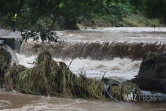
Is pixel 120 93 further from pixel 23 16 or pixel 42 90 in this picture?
pixel 23 16

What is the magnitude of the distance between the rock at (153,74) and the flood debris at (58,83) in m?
0.59

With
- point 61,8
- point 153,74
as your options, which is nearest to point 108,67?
point 153,74

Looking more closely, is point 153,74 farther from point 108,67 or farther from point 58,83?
point 108,67

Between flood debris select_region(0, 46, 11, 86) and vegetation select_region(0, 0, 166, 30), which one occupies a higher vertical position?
vegetation select_region(0, 0, 166, 30)

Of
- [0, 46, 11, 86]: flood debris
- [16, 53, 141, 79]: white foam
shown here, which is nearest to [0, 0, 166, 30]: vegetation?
[0, 46, 11, 86]: flood debris

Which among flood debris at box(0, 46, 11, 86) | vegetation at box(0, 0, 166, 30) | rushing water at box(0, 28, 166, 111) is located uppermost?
vegetation at box(0, 0, 166, 30)

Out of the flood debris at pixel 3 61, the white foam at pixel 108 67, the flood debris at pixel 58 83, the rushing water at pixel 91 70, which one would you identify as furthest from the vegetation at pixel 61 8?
the white foam at pixel 108 67

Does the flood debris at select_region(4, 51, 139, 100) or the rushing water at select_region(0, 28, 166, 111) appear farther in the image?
the flood debris at select_region(4, 51, 139, 100)

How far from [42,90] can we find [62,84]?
55 cm

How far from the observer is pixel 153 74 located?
908cm

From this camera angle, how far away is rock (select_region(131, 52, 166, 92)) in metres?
8.85

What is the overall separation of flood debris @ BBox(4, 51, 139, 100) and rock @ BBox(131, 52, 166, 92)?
591mm

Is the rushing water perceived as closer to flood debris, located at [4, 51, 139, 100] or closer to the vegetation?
flood debris, located at [4, 51, 139, 100]

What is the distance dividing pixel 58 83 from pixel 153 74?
7.51 ft
